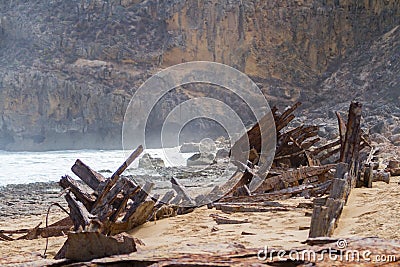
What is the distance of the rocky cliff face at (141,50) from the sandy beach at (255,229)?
3050 centimetres

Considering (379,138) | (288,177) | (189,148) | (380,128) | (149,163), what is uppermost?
(380,128)

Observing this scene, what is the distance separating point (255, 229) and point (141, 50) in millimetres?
33874

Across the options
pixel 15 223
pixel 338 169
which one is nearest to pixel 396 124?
pixel 15 223

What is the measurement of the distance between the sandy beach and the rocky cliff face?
30.5m

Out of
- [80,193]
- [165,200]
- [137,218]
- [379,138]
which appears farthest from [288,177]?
[379,138]

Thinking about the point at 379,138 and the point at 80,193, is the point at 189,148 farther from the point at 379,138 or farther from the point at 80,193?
the point at 80,193

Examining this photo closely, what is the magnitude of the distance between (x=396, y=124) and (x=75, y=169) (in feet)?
72.2

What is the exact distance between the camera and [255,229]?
4250mm

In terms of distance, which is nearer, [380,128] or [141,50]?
[380,128]

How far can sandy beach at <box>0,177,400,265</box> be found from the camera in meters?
3.29

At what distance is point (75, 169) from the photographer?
4.85m

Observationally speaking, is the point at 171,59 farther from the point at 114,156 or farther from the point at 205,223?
the point at 205,223

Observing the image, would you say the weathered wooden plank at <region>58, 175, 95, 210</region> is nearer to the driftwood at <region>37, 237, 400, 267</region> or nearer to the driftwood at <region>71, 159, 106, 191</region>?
the driftwood at <region>71, 159, 106, 191</region>

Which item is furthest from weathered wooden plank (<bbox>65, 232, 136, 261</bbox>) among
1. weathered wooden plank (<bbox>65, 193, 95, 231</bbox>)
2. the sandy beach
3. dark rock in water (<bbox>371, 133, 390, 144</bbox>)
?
dark rock in water (<bbox>371, 133, 390, 144</bbox>)
